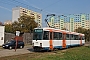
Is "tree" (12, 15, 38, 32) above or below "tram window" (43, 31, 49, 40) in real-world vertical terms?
above

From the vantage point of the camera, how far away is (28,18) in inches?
2440

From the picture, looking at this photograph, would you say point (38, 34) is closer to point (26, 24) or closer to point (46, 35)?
point (46, 35)

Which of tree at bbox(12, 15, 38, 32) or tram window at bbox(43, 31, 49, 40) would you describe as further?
tree at bbox(12, 15, 38, 32)

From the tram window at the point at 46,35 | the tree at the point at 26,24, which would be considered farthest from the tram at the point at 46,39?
the tree at the point at 26,24

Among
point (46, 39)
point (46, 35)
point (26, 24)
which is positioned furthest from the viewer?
point (26, 24)

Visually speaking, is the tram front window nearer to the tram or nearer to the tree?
the tram

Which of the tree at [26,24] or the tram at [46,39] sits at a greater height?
the tree at [26,24]

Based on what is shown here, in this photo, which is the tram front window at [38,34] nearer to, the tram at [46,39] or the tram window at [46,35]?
the tram at [46,39]

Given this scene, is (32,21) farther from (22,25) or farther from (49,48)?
(49,48)

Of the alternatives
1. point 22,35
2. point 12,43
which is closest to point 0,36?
point 12,43

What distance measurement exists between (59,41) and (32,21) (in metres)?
34.8

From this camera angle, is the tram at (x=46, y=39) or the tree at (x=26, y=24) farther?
the tree at (x=26, y=24)

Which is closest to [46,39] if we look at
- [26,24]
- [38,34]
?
[38,34]

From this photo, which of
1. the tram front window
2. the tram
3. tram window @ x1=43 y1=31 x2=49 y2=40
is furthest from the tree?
tram window @ x1=43 y1=31 x2=49 y2=40
